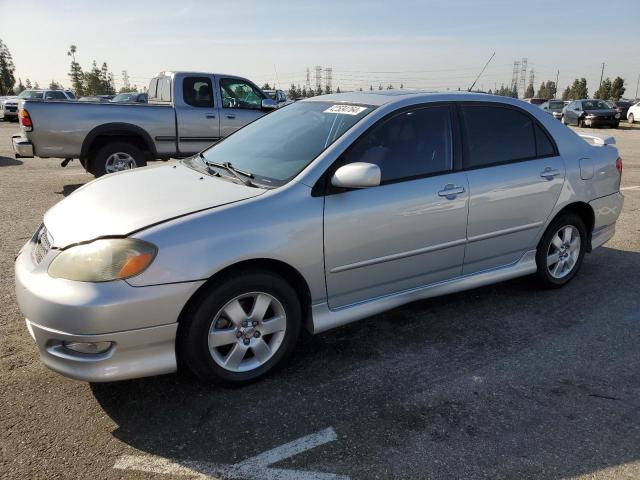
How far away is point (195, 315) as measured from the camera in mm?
2791

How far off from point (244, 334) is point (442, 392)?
1.18m

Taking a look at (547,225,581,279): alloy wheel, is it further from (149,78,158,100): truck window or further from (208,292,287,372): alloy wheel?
(149,78,158,100): truck window

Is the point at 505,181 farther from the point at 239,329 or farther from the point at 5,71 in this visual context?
the point at 5,71

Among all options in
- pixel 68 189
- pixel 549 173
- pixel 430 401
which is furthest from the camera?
pixel 68 189

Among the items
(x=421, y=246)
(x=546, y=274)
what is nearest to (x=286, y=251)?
(x=421, y=246)

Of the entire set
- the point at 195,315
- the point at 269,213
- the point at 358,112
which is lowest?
the point at 195,315

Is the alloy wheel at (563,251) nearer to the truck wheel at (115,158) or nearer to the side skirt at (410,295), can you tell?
the side skirt at (410,295)

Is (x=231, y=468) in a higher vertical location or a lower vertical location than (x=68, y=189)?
lower

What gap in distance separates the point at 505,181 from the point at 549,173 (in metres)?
0.54

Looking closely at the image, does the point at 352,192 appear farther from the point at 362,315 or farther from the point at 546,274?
the point at 546,274

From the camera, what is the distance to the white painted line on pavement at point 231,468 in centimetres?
236

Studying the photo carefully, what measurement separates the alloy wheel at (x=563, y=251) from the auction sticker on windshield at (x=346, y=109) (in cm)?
205

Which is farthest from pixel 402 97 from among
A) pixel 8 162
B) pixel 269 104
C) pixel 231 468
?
pixel 8 162

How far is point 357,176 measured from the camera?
3.08 meters
